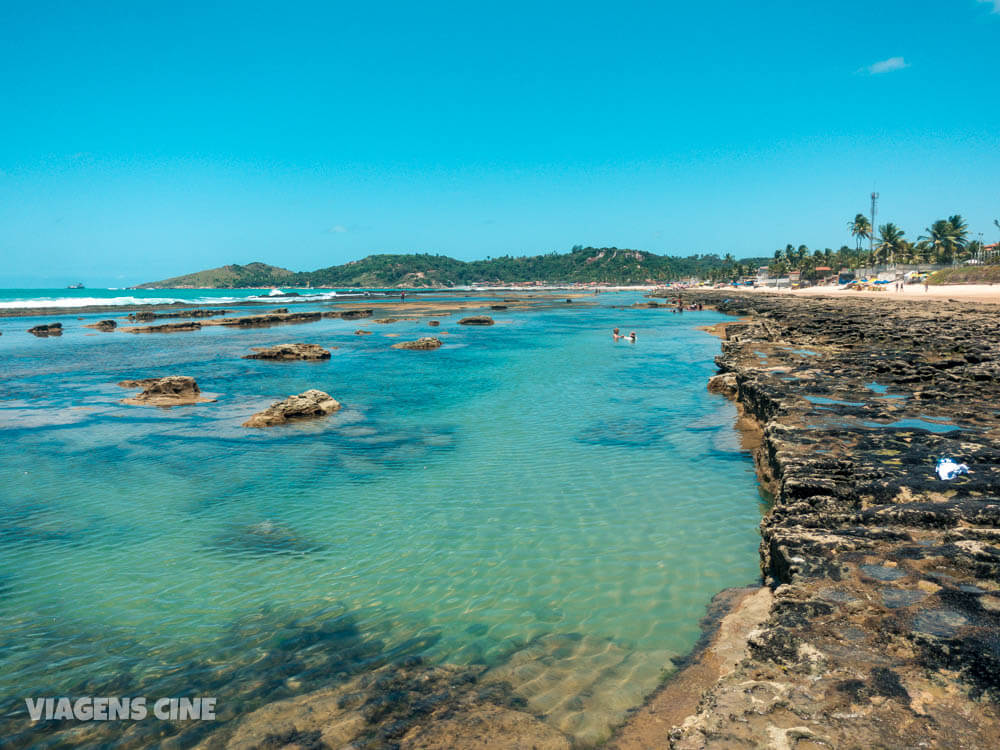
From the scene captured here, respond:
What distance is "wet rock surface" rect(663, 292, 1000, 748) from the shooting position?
4.07 meters

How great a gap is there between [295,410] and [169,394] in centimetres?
786

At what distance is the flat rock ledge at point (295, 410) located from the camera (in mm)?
17922

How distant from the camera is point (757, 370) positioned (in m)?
19.7

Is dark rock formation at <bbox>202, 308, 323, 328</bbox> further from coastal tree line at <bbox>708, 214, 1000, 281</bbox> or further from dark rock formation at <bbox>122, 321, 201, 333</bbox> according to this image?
coastal tree line at <bbox>708, 214, 1000, 281</bbox>

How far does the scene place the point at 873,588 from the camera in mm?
5723

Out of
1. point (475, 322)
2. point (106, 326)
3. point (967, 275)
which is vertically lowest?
point (475, 322)

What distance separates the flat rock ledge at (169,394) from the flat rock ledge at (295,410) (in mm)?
5529

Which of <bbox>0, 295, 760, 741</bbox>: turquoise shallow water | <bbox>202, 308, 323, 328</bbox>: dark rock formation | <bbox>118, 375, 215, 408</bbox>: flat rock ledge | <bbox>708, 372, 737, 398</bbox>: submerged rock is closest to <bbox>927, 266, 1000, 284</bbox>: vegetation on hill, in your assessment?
<bbox>708, 372, 737, 398</bbox>: submerged rock

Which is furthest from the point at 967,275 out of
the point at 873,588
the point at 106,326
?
the point at 106,326

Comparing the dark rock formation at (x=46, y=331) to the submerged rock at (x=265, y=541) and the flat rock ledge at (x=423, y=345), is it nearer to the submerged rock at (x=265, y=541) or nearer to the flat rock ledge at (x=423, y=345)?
the flat rock ledge at (x=423, y=345)

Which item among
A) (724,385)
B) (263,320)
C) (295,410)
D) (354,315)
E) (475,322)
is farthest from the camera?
(354,315)

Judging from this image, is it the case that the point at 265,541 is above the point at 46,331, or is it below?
below

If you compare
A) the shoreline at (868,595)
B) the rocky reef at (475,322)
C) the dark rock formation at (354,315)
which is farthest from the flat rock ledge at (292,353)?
the dark rock formation at (354,315)

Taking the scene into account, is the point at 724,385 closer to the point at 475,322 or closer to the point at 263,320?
the point at 475,322
